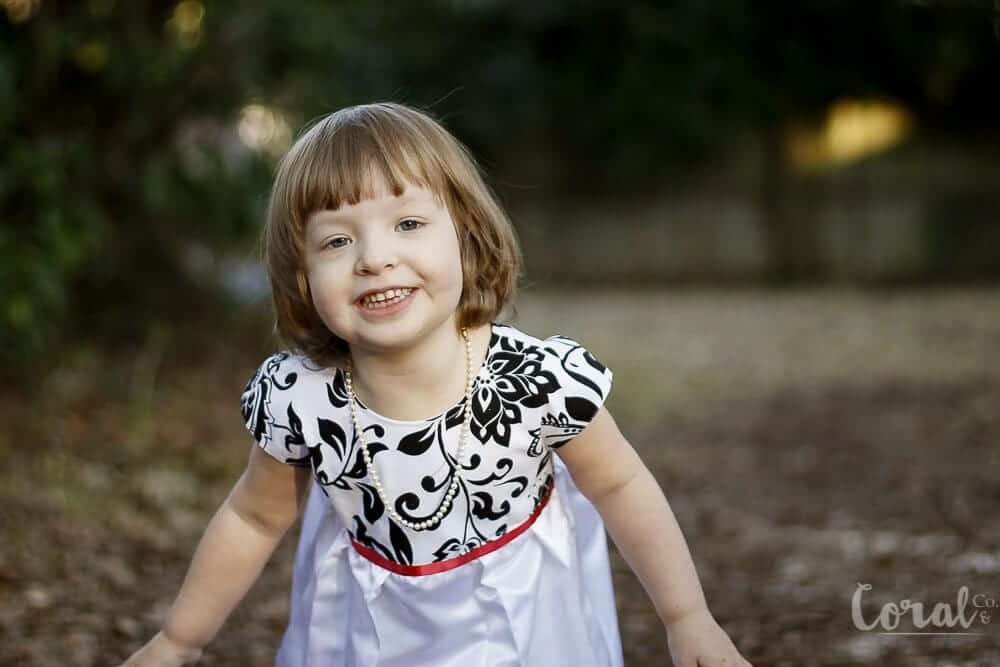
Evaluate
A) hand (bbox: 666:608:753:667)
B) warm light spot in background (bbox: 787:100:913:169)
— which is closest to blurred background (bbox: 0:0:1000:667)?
warm light spot in background (bbox: 787:100:913:169)

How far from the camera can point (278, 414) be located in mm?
1761

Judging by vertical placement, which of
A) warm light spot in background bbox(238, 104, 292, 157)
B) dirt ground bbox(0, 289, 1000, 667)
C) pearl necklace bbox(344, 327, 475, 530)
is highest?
warm light spot in background bbox(238, 104, 292, 157)

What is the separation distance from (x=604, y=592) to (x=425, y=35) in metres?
12.6

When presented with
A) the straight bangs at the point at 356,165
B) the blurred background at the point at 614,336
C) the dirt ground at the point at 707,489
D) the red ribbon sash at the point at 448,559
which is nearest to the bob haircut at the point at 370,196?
the straight bangs at the point at 356,165

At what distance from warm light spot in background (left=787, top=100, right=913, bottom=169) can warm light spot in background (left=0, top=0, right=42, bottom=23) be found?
10.5 metres

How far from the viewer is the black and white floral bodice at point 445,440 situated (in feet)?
5.64

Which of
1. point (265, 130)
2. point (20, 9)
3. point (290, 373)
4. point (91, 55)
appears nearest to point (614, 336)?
point (265, 130)

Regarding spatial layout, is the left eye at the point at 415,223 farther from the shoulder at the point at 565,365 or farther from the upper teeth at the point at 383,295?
the shoulder at the point at 565,365

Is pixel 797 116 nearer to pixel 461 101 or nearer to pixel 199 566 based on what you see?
pixel 461 101

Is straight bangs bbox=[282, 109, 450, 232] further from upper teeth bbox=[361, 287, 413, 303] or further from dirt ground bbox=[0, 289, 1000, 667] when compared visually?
dirt ground bbox=[0, 289, 1000, 667]

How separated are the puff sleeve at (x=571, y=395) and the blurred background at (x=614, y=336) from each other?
613mm

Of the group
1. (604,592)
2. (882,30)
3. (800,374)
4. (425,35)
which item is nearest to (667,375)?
(800,374)

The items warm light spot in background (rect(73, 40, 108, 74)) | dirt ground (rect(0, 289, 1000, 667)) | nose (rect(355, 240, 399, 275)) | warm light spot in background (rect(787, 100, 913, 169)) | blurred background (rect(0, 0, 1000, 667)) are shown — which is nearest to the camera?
nose (rect(355, 240, 399, 275))

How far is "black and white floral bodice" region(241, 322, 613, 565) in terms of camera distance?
1.72 metres
